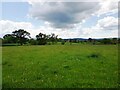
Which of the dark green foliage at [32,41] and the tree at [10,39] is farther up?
the tree at [10,39]

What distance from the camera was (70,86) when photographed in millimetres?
11867

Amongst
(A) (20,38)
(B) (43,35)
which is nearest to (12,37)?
(A) (20,38)

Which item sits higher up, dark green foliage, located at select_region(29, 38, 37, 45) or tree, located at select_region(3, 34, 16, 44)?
tree, located at select_region(3, 34, 16, 44)

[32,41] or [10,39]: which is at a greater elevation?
[10,39]

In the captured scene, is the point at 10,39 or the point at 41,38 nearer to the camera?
the point at 10,39

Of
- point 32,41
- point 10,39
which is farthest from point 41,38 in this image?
point 10,39

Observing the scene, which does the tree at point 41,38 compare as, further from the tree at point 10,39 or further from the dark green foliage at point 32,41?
the tree at point 10,39

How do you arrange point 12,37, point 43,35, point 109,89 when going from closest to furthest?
point 109,89 < point 12,37 < point 43,35

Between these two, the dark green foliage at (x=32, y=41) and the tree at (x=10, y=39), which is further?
the dark green foliage at (x=32, y=41)

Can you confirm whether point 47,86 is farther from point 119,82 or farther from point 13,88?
point 119,82

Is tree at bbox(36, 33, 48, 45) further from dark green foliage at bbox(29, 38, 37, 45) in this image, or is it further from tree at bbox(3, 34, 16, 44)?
tree at bbox(3, 34, 16, 44)

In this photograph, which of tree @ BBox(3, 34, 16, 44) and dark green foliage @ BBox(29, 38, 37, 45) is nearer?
tree @ BBox(3, 34, 16, 44)

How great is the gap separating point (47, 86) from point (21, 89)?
55.4 inches

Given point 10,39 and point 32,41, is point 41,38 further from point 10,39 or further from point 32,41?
point 10,39
